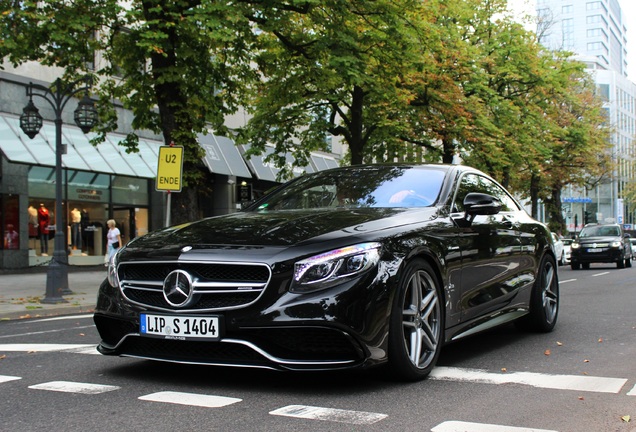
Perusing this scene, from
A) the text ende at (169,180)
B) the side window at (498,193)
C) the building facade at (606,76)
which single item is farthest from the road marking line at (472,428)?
the building facade at (606,76)

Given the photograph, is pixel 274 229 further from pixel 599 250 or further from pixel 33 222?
pixel 599 250

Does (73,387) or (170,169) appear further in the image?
(170,169)

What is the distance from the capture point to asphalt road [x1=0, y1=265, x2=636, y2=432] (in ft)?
12.9

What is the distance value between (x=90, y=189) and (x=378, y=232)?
22.5m

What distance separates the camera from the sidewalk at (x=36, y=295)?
38.7 feet

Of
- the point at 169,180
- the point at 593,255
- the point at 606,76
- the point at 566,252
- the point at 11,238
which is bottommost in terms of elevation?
the point at 566,252

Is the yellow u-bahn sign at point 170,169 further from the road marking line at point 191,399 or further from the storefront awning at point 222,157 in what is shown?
the storefront awning at point 222,157

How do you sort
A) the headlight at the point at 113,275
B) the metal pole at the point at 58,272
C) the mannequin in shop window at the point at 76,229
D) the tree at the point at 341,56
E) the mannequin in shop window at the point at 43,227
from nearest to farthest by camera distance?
the headlight at the point at 113,275 < the metal pole at the point at 58,272 < the tree at the point at 341,56 < the mannequin in shop window at the point at 43,227 < the mannequin in shop window at the point at 76,229

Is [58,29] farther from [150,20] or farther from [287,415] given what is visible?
[287,415]

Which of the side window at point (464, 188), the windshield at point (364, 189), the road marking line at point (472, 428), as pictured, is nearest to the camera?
the road marking line at point (472, 428)

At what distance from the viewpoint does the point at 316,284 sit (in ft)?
14.5

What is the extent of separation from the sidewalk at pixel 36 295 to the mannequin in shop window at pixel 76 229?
71.4 inches

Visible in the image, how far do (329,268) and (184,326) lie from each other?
3.07 ft

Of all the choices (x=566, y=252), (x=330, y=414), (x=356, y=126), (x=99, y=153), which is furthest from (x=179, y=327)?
(x=566, y=252)
